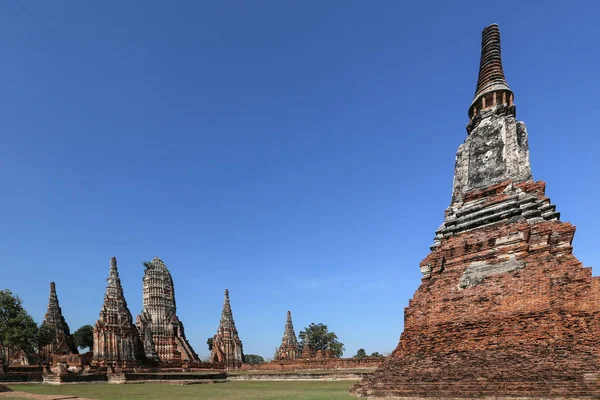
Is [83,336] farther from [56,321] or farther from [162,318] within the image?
[162,318]

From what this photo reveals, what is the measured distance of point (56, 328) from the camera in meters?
44.9

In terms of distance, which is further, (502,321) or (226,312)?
(226,312)

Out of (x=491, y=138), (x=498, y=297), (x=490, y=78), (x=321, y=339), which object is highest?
(x=490, y=78)

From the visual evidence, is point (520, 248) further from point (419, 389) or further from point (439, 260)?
point (419, 389)

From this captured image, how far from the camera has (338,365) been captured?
95.8 ft

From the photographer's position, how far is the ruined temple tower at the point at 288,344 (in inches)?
1858

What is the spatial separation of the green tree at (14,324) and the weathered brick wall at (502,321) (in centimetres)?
3263

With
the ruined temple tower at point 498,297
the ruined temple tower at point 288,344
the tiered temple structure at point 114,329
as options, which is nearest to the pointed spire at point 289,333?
the ruined temple tower at point 288,344

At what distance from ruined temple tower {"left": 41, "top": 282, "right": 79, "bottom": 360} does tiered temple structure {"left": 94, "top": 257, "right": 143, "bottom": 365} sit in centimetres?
1363

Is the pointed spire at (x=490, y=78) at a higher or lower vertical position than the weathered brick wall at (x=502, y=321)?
higher

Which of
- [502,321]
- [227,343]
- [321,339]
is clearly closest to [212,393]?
[502,321]

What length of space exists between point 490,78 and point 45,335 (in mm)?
45689

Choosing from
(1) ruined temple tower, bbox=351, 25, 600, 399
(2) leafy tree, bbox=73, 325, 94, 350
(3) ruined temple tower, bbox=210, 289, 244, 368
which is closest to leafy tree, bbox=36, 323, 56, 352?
(3) ruined temple tower, bbox=210, 289, 244, 368

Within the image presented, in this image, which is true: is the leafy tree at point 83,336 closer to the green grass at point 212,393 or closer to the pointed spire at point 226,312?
the pointed spire at point 226,312
